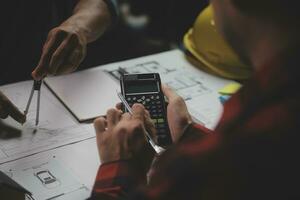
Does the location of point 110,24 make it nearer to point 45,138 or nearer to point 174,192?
point 45,138

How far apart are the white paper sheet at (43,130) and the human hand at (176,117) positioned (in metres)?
0.16

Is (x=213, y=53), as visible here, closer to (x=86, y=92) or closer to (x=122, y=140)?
(x=86, y=92)

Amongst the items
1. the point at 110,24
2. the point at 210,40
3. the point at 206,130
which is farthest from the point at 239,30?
the point at 110,24

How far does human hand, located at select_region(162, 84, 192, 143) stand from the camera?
0.90 m

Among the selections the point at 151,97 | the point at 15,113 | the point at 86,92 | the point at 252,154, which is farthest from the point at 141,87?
the point at 252,154

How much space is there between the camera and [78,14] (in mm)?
1210

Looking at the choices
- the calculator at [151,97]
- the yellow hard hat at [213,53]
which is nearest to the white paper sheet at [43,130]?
the calculator at [151,97]

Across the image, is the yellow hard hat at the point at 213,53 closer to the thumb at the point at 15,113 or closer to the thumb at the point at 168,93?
the thumb at the point at 168,93

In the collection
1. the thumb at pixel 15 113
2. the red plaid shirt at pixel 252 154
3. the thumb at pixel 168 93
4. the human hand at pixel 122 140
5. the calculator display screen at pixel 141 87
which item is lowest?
the thumb at pixel 168 93

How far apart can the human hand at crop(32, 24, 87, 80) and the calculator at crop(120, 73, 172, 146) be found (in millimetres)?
138

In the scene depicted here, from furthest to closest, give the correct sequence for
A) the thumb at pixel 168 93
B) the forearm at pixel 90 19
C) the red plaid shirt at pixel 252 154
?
the forearm at pixel 90 19 < the thumb at pixel 168 93 < the red plaid shirt at pixel 252 154

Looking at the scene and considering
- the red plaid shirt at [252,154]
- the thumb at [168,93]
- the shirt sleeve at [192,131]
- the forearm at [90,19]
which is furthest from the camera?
the forearm at [90,19]

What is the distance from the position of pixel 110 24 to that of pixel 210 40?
0.95 feet

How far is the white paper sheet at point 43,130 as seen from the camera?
869 millimetres
